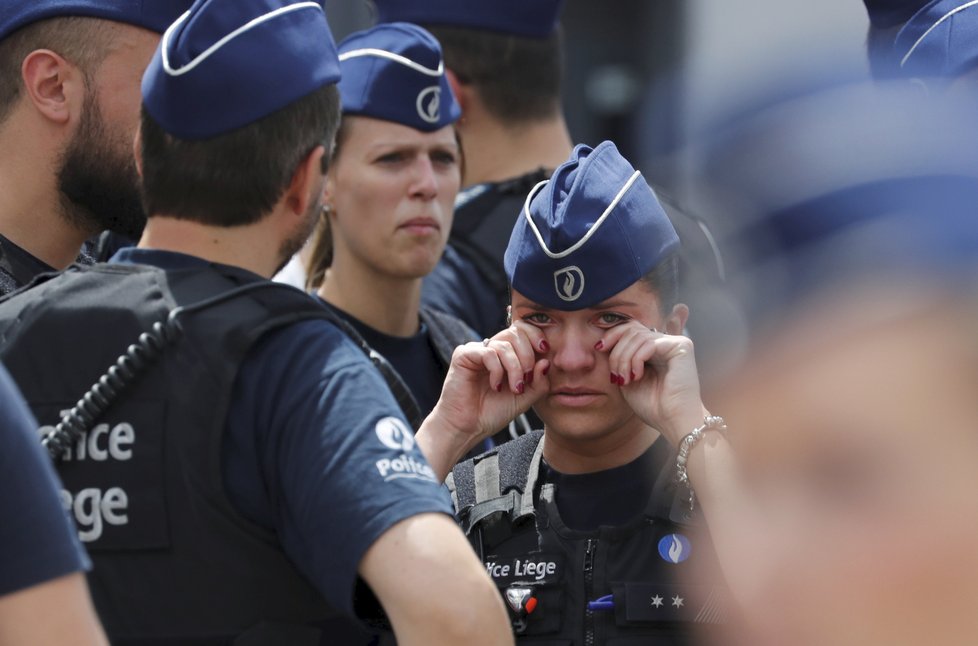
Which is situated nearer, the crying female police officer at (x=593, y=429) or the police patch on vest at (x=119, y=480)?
the police patch on vest at (x=119, y=480)

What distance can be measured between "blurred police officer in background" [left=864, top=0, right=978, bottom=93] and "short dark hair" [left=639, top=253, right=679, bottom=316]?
80 cm

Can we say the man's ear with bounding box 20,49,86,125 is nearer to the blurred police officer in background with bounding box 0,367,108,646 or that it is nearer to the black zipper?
the black zipper

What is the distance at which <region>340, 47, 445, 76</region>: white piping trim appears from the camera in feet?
14.8

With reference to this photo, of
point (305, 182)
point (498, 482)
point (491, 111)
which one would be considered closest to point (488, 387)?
point (498, 482)

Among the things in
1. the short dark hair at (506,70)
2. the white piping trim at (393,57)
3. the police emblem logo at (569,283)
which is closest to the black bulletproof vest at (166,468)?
the police emblem logo at (569,283)

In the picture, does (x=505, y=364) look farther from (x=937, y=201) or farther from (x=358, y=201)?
(x=937, y=201)

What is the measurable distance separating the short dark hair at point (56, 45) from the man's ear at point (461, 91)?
182 cm

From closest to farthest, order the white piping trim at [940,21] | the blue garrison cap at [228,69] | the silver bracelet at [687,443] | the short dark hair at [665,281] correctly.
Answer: the blue garrison cap at [228,69], the silver bracelet at [687,443], the short dark hair at [665,281], the white piping trim at [940,21]

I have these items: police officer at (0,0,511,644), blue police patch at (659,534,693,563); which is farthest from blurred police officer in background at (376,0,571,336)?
police officer at (0,0,511,644)

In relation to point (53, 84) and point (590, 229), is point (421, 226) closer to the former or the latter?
point (53, 84)

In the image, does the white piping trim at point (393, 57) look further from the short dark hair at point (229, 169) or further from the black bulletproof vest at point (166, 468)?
the black bulletproof vest at point (166, 468)

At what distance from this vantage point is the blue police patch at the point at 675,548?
288 cm

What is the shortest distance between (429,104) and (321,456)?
2.52m

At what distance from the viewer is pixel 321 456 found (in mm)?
2172
